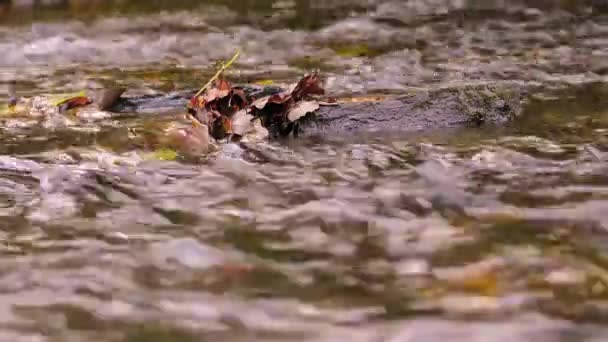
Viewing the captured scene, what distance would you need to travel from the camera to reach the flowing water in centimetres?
204

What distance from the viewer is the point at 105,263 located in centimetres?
248

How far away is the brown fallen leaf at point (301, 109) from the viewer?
4.13 m

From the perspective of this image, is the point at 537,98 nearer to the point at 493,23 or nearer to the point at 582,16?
the point at 493,23

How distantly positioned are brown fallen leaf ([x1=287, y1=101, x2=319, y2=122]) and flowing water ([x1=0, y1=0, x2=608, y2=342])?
243 millimetres

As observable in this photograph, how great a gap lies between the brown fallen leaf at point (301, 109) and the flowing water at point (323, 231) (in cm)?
24

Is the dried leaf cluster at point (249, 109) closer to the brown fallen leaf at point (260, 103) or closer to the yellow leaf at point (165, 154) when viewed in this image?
the brown fallen leaf at point (260, 103)

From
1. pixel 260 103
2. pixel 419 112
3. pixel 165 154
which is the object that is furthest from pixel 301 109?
pixel 165 154

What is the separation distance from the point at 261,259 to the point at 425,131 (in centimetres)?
194

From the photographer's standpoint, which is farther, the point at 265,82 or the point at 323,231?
the point at 265,82

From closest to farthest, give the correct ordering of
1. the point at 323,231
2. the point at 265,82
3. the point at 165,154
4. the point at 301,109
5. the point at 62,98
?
the point at 323,231
the point at 165,154
the point at 301,109
the point at 62,98
the point at 265,82

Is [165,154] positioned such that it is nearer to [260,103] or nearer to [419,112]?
[260,103]

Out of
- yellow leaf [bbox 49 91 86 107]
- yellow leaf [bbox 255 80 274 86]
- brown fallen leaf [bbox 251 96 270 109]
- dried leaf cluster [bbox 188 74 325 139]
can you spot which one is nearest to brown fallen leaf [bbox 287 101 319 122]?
dried leaf cluster [bbox 188 74 325 139]

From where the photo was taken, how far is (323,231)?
2.67 m

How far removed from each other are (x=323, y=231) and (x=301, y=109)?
1625mm
